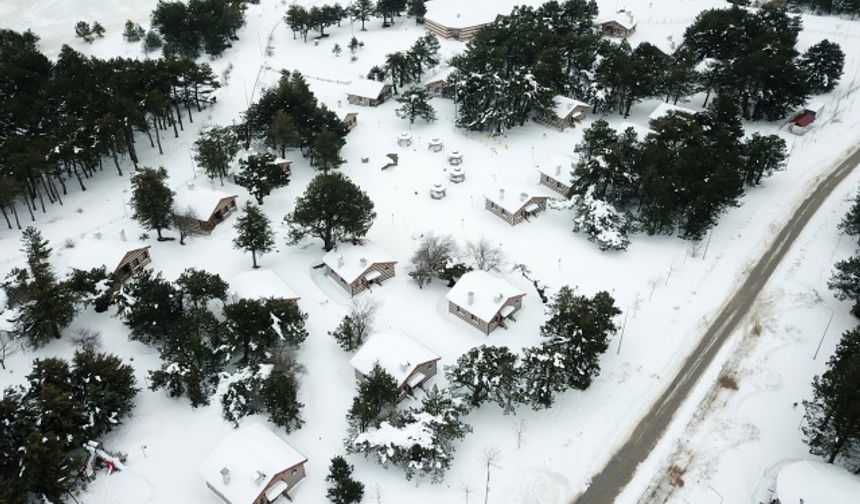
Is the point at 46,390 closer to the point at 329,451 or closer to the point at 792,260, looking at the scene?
the point at 329,451

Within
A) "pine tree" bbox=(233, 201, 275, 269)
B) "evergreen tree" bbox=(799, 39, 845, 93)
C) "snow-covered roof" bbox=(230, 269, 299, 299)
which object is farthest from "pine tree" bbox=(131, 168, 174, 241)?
"evergreen tree" bbox=(799, 39, 845, 93)

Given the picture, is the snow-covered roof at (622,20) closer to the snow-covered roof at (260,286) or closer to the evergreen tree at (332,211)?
the evergreen tree at (332,211)

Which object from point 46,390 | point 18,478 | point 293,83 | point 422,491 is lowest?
point 422,491

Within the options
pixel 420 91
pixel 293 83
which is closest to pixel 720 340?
pixel 420 91

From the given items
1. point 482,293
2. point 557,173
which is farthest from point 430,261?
point 557,173

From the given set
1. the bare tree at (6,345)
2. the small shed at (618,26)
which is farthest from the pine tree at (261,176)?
the small shed at (618,26)
